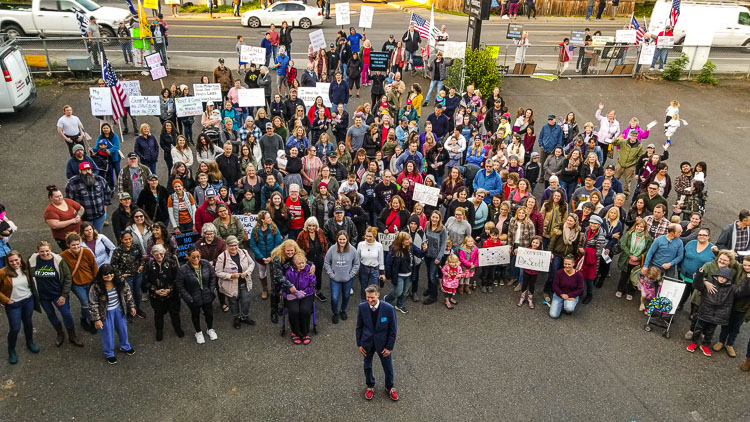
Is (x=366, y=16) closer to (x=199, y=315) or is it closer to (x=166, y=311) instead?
(x=199, y=315)

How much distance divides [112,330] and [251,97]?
335 inches

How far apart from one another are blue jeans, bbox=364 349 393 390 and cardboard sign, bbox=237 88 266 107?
9.27 m

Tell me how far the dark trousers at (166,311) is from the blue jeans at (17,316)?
158 centimetres

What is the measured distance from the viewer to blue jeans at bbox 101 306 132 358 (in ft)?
25.6

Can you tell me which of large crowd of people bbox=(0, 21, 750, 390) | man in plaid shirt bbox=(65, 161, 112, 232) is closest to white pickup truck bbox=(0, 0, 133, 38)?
large crowd of people bbox=(0, 21, 750, 390)

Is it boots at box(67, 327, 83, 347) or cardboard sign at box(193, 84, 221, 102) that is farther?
cardboard sign at box(193, 84, 221, 102)

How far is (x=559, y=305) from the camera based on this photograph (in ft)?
30.7

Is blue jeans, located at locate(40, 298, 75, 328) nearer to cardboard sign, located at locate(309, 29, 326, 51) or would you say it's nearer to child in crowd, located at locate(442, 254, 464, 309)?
child in crowd, located at locate(442, 254, 464, 309)

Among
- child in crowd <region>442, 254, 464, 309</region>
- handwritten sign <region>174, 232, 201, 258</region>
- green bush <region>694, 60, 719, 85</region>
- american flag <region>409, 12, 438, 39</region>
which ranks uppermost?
american flag <region>409, 12, 438, 39</region>

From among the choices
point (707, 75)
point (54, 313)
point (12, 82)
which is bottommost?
point (54, 313)

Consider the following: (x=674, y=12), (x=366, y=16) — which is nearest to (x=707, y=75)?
(x=674, y=12)

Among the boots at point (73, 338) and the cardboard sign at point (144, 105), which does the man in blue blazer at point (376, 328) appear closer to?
the boots at point (73, 338)

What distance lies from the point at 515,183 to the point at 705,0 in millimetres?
23108

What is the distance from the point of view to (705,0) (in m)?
27.3
